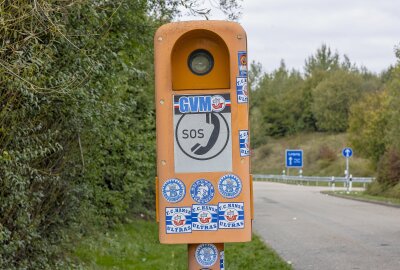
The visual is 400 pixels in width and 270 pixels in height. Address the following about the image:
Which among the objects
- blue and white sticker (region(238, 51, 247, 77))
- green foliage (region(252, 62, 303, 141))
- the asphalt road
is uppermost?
green foliage (region(252, 62, 303, 141))

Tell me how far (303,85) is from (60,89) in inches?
3582

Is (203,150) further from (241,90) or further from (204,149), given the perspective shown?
(241,90)

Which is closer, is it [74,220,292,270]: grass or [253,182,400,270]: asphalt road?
[74,220,292,270]: grass

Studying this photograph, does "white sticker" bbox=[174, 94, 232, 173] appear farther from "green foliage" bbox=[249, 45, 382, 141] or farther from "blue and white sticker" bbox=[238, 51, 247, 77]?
"green foliage" bbox=[249, 45, 382, 141]

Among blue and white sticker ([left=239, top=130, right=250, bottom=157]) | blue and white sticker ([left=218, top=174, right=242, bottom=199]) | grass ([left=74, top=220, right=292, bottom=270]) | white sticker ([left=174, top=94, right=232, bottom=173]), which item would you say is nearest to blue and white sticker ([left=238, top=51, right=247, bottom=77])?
white sticker ([left=174, top=94, right=232, bottom=173])

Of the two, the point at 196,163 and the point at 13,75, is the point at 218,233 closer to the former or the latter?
the point at 196,163

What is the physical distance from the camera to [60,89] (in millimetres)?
6320

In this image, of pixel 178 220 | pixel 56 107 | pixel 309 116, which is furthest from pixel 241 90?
pixel 309 116

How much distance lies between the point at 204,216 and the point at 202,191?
6.1 inches

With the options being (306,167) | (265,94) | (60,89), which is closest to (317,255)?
(60,89)

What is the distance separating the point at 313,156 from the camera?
7712 cm

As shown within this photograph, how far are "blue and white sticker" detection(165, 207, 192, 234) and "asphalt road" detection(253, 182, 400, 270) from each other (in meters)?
7.51

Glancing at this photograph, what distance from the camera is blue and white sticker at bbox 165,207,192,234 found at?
5.04 m

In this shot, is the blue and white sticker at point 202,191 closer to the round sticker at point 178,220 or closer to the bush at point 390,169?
the round sticker at point 178,220
